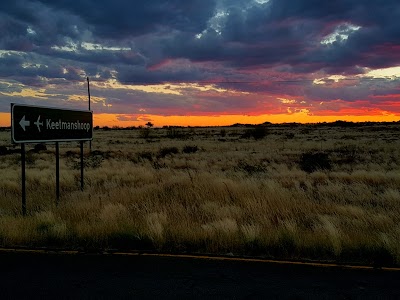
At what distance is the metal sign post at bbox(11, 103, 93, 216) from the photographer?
811 cm

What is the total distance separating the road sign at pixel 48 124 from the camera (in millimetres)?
8086

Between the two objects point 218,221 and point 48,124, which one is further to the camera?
point 48,124

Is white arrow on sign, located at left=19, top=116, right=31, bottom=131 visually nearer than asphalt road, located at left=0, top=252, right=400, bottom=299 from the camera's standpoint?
No

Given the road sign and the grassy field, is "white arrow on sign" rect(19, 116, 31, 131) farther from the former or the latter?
the grassy field

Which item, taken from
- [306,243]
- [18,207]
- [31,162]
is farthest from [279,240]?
[31,162]

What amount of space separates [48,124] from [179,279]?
6134 mm

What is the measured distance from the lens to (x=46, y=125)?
365 inches

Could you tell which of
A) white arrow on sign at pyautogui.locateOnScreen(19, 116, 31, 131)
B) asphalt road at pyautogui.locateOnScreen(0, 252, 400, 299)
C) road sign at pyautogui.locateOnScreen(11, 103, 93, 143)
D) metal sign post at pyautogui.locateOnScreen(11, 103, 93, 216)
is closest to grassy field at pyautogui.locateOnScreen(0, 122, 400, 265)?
asphalt road at pyautogui.locateOnScreen(0, 252, 400, 299)

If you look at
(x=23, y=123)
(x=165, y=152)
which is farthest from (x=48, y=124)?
(x=165, y=152)

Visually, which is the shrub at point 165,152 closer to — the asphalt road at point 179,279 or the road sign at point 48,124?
the road sign at point 48,124

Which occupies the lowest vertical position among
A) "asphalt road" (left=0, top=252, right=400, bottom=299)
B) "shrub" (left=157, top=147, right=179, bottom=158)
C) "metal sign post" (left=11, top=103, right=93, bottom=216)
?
"shrub" (left=157, top=147, right=179, bottom=158)

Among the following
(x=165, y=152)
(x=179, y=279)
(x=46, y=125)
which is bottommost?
(x=165, y=152)

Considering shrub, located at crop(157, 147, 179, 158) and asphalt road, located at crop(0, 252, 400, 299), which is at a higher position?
asphalt road, located at crop(0, 252, 400, 299)

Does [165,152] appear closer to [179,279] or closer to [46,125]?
[46,125]
